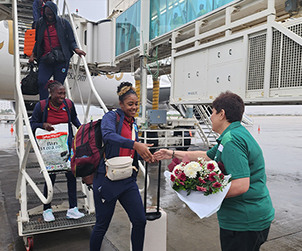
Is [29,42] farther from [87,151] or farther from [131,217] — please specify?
[131,217]

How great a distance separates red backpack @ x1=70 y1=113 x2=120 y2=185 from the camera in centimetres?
Result: 251

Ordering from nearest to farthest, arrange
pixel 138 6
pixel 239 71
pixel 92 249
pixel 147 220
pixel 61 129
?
pixel 92 249, pixel 147 220, pixel 61 129, pixel 239 71, pixel 138 6

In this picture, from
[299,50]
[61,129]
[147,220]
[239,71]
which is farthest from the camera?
[239,71]

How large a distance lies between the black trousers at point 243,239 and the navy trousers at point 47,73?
352 centimetres

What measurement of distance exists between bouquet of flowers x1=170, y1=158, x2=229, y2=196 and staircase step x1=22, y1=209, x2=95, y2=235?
2.12 m

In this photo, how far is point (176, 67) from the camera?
7.04 meters

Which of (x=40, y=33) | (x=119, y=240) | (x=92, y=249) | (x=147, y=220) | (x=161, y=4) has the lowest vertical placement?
(x=119, y=240)

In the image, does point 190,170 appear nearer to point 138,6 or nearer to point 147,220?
point 147,220

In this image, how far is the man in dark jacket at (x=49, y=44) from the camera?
436 centimetres

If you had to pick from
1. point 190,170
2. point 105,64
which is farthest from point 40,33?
point 105,64

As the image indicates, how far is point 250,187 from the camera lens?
6.11 ft

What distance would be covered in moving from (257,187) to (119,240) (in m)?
2.39

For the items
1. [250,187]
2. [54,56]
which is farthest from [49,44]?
[250,187]

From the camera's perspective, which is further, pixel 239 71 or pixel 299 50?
pixel 239 71
